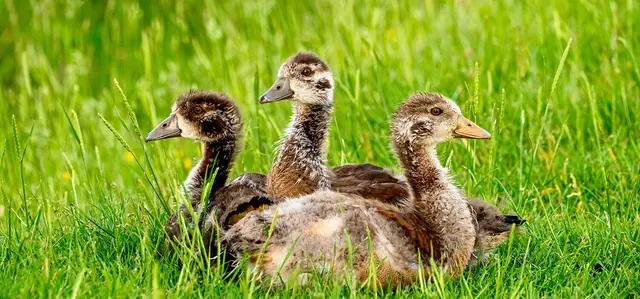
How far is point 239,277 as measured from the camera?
4.76 metres

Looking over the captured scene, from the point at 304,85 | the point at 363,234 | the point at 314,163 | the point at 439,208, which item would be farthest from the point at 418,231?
the point at 304,85

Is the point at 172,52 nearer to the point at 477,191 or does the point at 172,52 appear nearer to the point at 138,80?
the point at 138,80

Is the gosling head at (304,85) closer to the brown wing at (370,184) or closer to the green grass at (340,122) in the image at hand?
the brown wing at (370,184)

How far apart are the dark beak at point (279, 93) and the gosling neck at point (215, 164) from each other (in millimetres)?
283

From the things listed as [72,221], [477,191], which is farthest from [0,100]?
[477,191]

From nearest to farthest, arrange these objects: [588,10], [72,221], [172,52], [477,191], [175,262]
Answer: [175,262] < [72,221] < [477,191] < [588,10] < [172,52]

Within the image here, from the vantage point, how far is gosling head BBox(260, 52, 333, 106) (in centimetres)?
579

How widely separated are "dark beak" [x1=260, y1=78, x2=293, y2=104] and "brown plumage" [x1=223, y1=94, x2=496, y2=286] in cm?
87

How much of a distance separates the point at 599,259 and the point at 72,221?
8.68ft

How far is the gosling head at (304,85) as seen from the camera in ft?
19.0

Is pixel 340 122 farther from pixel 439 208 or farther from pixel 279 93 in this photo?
pixel 439 208

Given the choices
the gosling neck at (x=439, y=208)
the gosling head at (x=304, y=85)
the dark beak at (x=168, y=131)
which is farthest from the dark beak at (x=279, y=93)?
the gosling neck at (x=439, y=208)

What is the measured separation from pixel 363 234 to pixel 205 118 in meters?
1.22

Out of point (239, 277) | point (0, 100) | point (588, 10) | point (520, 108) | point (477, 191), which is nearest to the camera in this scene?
point (239, 277)
